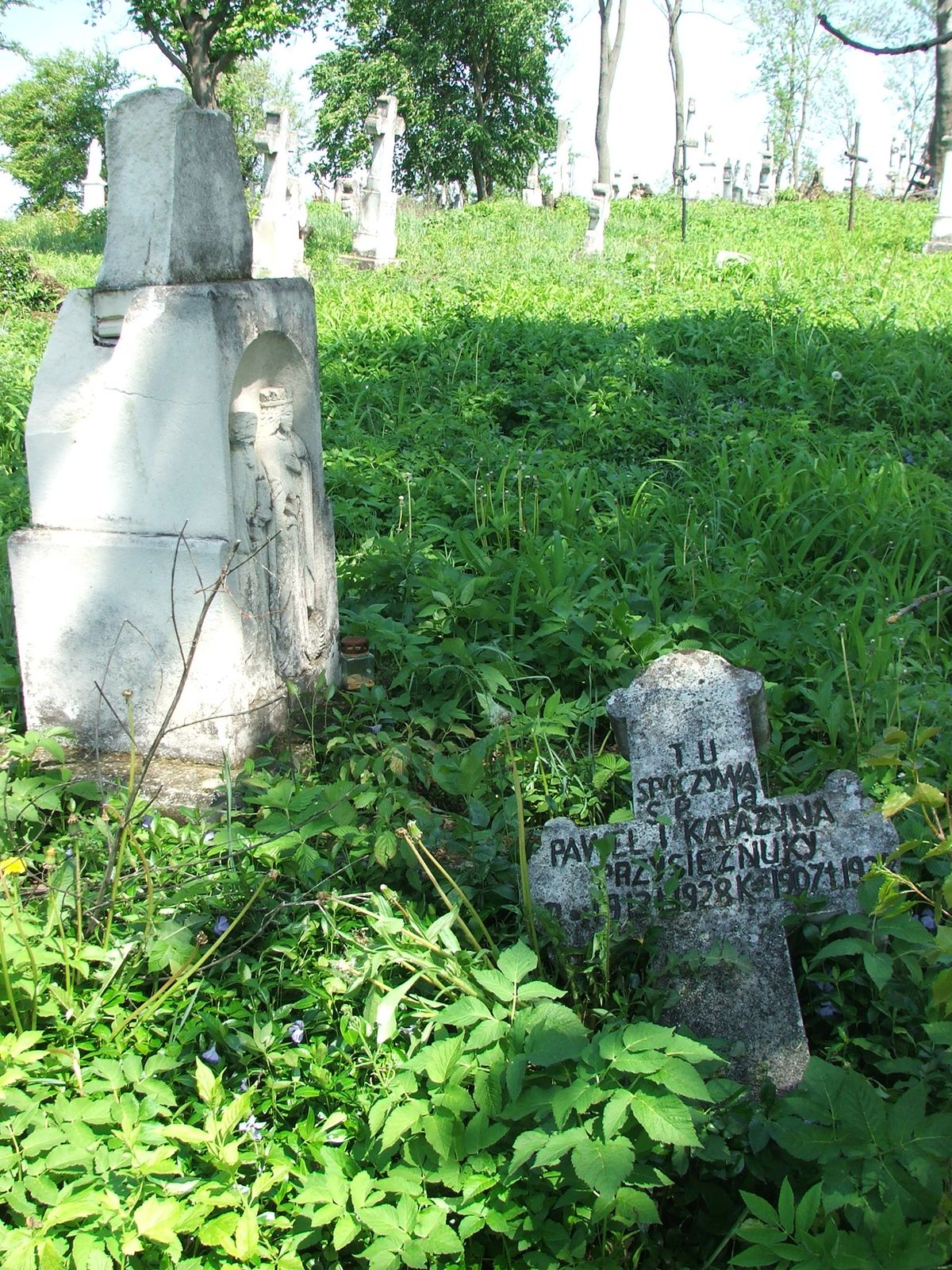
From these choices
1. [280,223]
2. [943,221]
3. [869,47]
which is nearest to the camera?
[869,47]

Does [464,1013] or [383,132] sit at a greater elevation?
[383,132]

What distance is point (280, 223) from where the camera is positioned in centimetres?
1112

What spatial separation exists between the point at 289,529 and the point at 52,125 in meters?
34.2

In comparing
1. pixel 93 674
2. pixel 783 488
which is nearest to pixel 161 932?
pixel 93 674

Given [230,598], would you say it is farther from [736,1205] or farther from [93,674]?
[736,1205]

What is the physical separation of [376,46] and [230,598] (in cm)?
2732

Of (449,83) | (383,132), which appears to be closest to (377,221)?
(383,132)

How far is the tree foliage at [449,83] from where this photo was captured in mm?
24812

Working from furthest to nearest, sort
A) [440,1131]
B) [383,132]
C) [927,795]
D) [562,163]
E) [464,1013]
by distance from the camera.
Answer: [562,163] < [383,132] < [464,1013] < [440,1131] < [927,795]

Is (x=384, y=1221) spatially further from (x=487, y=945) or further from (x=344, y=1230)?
(x=487, y=945)

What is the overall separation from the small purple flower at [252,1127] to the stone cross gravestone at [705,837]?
69cm

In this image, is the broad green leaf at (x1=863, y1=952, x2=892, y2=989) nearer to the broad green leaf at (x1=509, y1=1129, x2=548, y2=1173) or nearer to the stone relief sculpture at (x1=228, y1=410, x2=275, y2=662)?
the broad green leaf at (x1=509, y1=1129, x2=548, y2=1173)

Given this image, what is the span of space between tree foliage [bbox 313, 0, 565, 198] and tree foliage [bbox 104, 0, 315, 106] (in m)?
4.62

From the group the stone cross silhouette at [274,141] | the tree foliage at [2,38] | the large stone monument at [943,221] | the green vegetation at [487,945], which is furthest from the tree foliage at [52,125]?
the green vegetation at [487,945]
